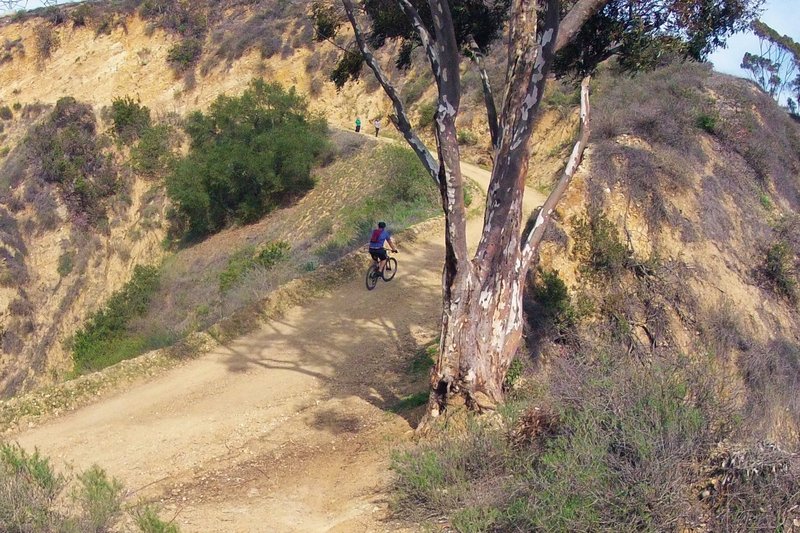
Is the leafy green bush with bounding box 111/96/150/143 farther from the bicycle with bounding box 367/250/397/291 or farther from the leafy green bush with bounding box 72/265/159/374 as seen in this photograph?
the bicycle with bounding box 367/250/397/291

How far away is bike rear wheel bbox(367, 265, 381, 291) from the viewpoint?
15086 millimetres

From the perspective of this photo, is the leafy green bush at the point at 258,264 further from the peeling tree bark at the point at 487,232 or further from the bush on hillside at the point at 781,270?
the bush on hillside at the point at 781,270

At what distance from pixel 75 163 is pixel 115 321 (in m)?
19.4

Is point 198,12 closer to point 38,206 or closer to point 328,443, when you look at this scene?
point 38,206

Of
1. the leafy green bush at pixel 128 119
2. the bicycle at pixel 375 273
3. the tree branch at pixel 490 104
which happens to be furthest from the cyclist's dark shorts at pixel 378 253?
the leafy green bush at pixel 128 119

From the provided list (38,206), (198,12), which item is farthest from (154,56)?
(38,206)

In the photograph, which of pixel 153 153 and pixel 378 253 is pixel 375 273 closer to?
pixel 378 253

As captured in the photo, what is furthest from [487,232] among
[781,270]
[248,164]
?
[248,164]

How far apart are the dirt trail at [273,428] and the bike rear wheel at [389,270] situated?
1.17 m

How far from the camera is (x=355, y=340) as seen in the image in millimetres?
12727

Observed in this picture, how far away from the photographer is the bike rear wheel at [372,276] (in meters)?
15.1

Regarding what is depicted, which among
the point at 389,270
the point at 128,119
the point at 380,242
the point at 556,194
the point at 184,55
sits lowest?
the point at 389,270

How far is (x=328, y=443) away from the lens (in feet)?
29.0

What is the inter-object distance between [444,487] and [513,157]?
344 cm
